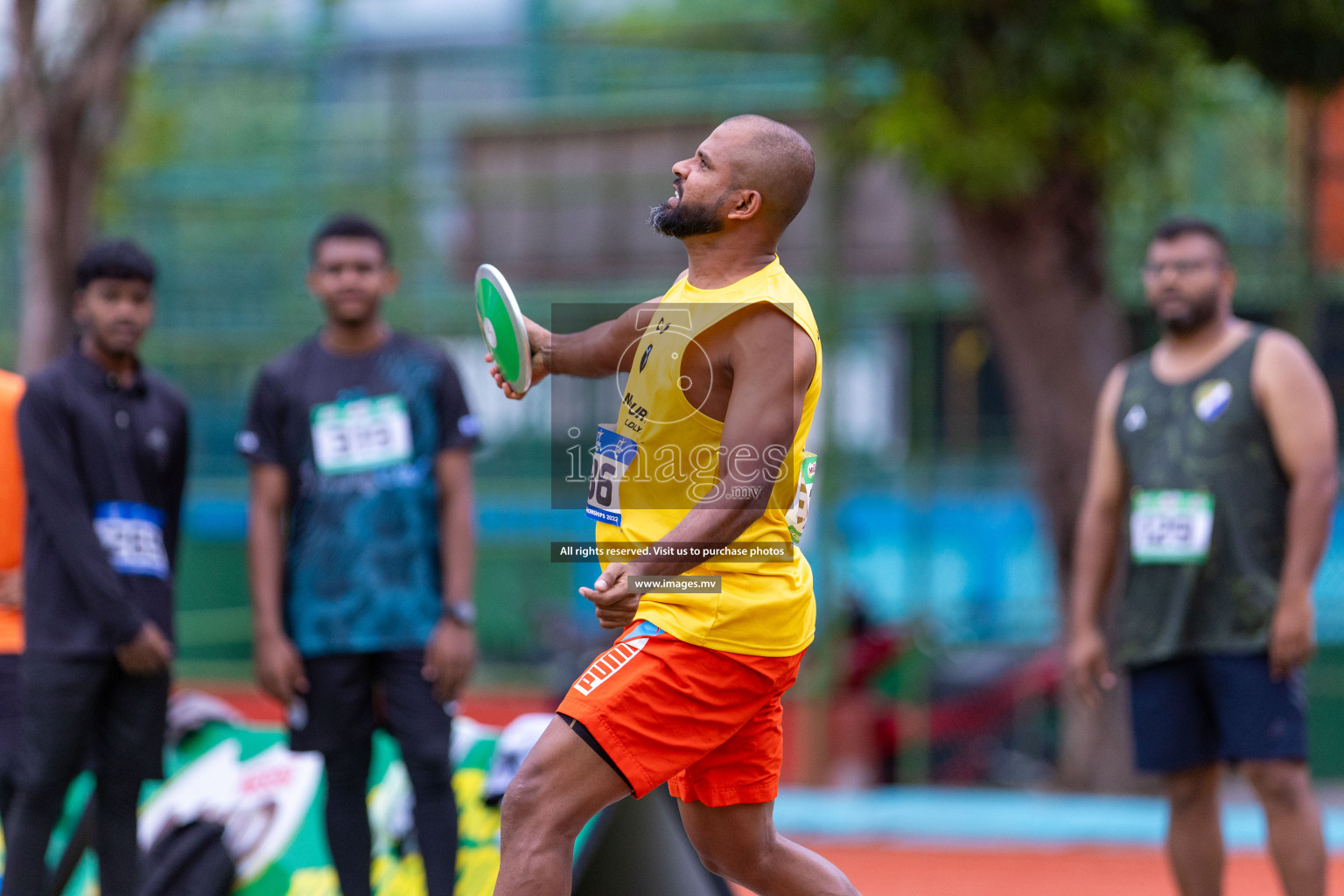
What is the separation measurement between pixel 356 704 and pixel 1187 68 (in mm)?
4725

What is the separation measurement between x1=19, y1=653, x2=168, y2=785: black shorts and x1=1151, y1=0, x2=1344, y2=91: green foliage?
4802mm

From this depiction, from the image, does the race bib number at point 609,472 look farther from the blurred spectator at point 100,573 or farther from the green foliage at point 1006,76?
the green foliage at point 1006,76

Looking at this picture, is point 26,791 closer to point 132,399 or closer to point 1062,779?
point 132,399

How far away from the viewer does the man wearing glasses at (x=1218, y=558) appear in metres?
3.98

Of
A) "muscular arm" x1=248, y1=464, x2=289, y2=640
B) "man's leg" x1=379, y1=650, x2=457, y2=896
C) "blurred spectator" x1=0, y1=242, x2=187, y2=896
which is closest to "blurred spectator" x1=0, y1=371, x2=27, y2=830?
"blurred spectator" x1=0, y1=242, x2=187, y2=896

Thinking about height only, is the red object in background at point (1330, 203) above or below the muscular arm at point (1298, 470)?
above

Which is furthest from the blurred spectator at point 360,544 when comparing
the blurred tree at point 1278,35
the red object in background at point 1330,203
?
the red object in background at point 1330,203

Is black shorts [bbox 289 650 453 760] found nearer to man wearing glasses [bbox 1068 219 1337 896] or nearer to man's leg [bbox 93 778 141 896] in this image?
man's leg [bbox 93 778 141 896]

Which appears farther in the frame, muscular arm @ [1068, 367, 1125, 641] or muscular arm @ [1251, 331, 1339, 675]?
muscular arm @ [1068, 367, 1125, 641]

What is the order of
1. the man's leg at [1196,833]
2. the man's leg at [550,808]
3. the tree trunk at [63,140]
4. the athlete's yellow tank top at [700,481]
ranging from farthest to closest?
the tree trunk at [63,140]
the man's leg at [1196,833]
the athlete's yellow tank top at [700,481]
the man's leg at [550,808]

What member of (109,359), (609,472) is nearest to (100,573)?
(109,359)

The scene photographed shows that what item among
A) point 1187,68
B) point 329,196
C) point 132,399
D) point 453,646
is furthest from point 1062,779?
point 329,196

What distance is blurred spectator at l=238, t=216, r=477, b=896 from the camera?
158 inches

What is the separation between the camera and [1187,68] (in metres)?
6.63
